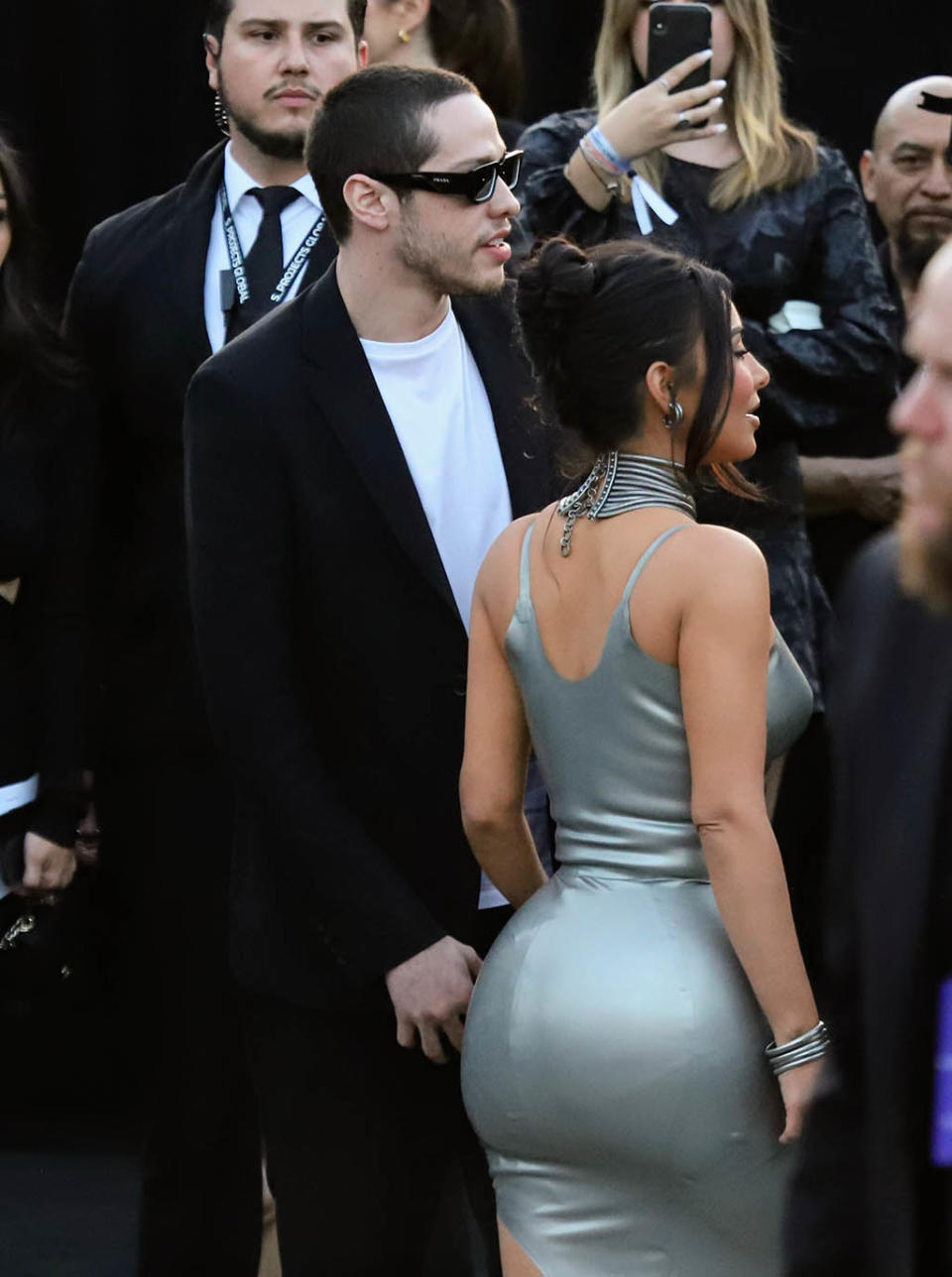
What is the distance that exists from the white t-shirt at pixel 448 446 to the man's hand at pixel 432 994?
189 mm

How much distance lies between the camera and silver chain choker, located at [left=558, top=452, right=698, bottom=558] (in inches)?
97.3

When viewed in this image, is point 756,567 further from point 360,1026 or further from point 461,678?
point 360,1026

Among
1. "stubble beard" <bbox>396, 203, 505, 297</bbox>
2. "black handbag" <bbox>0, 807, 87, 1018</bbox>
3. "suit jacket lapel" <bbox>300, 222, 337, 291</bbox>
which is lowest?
"black handbag" <bbox>0, 807, 87, 1018</bbox>

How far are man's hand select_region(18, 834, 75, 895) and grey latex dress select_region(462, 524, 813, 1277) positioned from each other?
1.12 metres

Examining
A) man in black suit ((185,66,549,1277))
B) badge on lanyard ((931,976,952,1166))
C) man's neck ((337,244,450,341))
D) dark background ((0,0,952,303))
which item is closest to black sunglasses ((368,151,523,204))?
man in black suit ((185,66,549,1277))

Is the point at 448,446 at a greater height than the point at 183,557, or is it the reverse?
the point at 448,446

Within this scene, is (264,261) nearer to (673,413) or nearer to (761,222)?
(761,222)

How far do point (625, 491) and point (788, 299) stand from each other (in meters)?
1.28

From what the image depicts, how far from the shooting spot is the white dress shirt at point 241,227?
135 inches

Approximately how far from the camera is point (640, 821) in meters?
2.44

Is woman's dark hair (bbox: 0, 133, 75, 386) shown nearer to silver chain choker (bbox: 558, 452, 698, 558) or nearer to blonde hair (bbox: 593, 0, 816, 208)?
blonde hair (bbox: 593, 0, 816, 208)

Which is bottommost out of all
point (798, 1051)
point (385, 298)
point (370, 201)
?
point (798, 1051)

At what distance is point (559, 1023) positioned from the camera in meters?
2.39

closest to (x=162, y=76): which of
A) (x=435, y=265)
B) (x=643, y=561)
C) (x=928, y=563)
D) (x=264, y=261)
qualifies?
(x=264, y=261)
